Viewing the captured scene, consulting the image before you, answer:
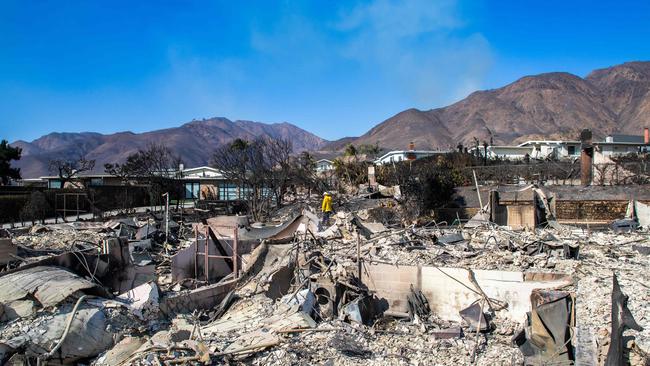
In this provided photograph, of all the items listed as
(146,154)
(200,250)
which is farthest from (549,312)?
(146,154)

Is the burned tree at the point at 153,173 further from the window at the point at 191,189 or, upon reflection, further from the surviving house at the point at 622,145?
the surviving house at the point at 622,145

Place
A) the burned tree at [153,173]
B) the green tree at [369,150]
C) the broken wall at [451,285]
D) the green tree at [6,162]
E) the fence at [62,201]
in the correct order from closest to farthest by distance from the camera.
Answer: the broken wall at [451,285] < the fence at [62,201] < the burned tree at [153,173] < the green tree at [6,162] < the green tree at [369,150]

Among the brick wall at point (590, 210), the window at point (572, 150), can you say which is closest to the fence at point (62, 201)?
the brick wall at point (590, 210)

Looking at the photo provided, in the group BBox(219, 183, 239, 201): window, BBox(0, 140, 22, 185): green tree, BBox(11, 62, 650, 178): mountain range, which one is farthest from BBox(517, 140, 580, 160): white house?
BBox(11, 62, 650, 178): mountain range

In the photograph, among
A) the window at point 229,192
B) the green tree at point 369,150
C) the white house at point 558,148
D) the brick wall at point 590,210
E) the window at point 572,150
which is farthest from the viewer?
the green tree at point 369,150

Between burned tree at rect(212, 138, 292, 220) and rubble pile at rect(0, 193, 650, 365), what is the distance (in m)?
10.2

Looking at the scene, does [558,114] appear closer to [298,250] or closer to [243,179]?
[243,179]

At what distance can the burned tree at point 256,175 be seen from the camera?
74.0ft

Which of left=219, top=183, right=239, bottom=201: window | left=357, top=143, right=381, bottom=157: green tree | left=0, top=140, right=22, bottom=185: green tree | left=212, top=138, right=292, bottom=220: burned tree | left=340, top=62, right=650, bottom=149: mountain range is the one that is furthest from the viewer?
left=340, top=62, right=650, bottom=149: mountain range

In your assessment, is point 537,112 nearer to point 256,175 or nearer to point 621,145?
point 621,145

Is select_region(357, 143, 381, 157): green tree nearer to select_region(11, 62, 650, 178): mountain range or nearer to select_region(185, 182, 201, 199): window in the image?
select_region(185, 182, 201, 199): window

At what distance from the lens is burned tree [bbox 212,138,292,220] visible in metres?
22.6

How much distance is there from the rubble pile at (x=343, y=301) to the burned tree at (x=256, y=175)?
1021cm

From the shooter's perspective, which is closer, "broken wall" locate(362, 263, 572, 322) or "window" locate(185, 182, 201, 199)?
"broken wall" locate(362, 263, 572, 322)
